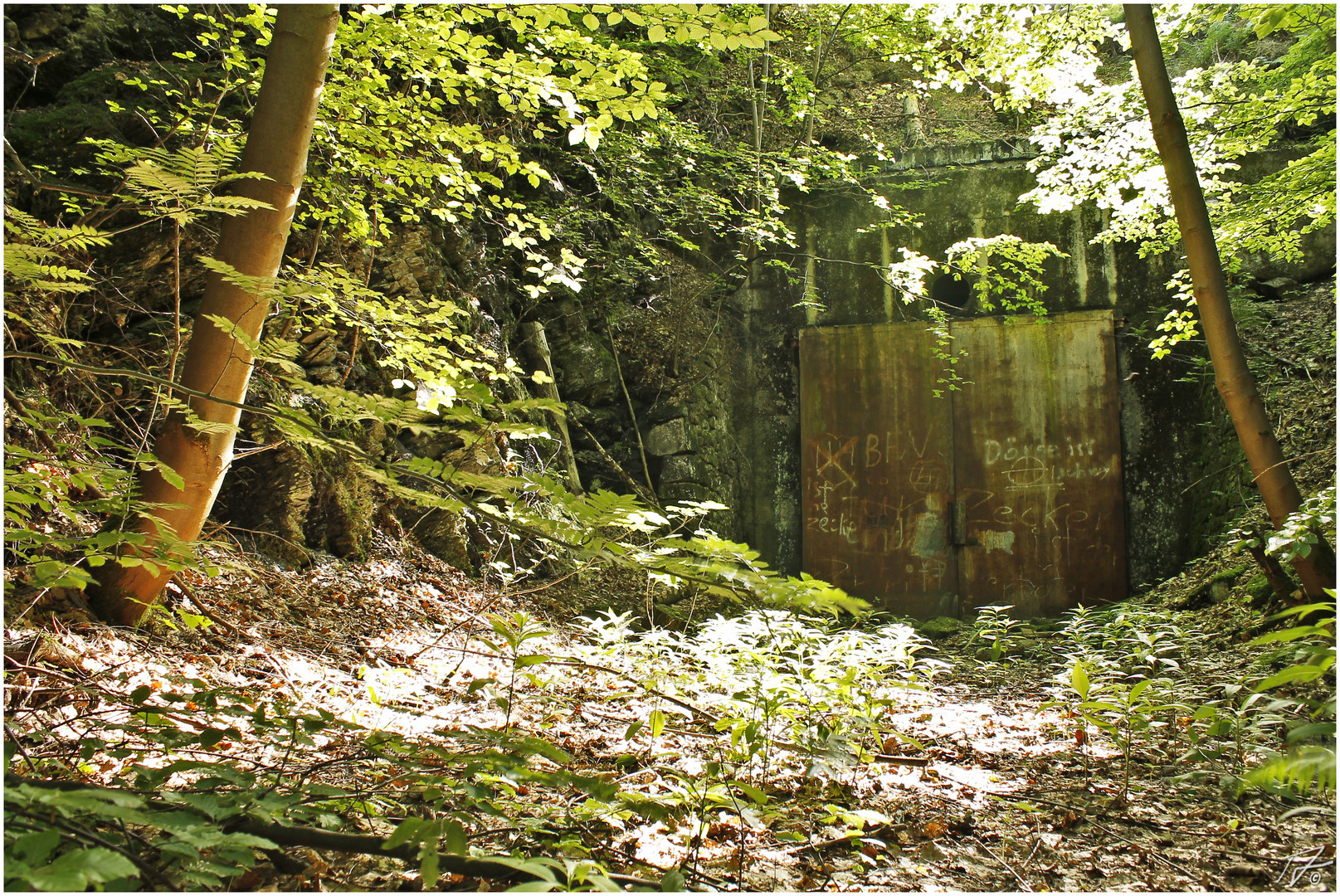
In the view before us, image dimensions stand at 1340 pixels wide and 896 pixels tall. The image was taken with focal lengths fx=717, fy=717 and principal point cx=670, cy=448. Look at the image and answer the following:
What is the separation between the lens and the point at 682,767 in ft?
7.63

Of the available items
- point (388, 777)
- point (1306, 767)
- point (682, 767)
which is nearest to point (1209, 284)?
point (1306, 767)

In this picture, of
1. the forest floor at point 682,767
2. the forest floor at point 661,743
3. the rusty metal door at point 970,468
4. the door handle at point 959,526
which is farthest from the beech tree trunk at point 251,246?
the door handle at point 959,526

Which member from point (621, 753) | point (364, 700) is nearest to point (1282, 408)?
point (621, 753)

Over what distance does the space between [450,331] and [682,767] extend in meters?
1.92

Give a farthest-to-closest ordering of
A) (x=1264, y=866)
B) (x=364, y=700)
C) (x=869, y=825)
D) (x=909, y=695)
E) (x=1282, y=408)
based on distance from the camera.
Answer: (x=1282, y=408) → (x=909, y=695) → (x=364, y=700) → (x=869, y=825) → (x=1264, y=866)

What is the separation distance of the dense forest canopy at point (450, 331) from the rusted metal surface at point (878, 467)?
0.67m

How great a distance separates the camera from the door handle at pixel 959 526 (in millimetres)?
6520

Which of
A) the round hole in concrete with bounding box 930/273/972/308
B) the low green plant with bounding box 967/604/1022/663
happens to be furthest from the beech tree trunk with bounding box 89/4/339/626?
the round hole in concrete with bounding box 930/273/972/308

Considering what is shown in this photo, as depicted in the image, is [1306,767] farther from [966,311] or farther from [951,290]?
[951,290]

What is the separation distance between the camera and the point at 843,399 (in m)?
6.97

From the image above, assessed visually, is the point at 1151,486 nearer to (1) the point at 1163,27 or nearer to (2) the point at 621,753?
(1) the point at 1163,27

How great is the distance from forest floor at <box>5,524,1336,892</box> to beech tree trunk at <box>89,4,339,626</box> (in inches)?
24.1

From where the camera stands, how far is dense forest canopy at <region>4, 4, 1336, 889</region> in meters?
1.63

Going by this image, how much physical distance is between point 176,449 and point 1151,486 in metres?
6.99
